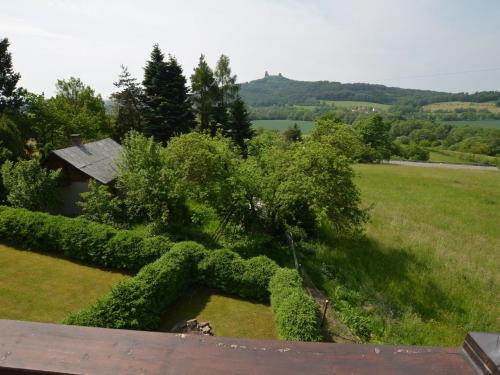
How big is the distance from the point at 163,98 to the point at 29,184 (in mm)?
18094

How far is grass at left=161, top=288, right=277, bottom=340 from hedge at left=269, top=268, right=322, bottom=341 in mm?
649

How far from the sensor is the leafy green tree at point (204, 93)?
4034 cm

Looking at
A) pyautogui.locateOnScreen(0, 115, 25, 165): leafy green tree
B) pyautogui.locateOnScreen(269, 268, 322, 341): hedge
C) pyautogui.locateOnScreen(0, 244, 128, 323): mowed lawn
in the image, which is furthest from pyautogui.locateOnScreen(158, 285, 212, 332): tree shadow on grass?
pyautogui.locateOnScreen(0, 115, 25, 165): leafy green tree

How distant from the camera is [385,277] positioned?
16.8 m

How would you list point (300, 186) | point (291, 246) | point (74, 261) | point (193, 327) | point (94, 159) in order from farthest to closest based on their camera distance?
point (94, 159), point (291, 246), point (74, 261), point (300, 186), point (193, 327)

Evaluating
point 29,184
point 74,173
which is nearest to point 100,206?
point 74,173

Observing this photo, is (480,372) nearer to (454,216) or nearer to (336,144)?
(336,144)

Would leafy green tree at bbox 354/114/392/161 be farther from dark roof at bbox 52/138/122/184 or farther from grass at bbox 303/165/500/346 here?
dark roof at bbox 52/138/122/184

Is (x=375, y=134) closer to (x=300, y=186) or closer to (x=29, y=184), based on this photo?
(x=300, y=186)

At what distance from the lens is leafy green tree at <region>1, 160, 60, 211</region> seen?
19.6m

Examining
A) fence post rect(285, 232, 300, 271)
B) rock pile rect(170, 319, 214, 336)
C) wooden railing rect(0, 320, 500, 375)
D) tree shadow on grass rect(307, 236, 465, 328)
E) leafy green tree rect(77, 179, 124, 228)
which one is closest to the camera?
wooden railing rect(0, 320, 500, 375)

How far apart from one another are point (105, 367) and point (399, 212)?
30559mm

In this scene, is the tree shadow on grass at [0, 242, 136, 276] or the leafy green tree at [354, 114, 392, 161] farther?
the leafy green tree at [354, 114, 392, 161]

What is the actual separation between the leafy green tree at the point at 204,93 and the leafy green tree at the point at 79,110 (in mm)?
11240
